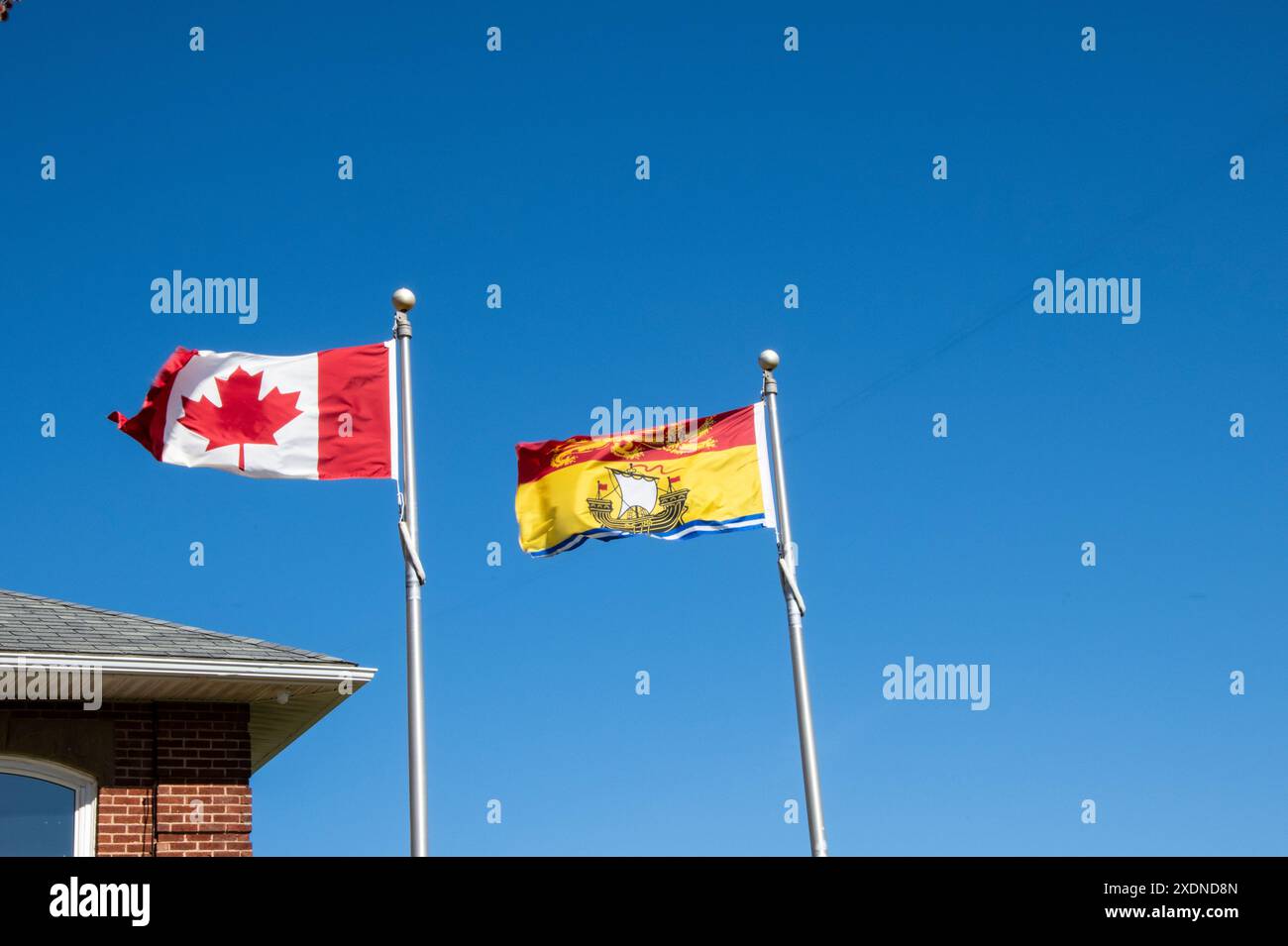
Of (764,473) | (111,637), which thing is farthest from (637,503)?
(111,637)

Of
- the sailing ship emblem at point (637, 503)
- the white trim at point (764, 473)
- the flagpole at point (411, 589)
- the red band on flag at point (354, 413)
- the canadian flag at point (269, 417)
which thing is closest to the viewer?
the flagpole at point (411, 589)

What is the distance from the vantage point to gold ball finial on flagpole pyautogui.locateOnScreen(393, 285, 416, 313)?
14.1 meters

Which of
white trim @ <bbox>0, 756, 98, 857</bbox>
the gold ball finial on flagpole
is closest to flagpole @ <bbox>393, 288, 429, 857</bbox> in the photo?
the gold ball finial on flagpole

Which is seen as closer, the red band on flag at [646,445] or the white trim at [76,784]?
the white trim at [76,784]

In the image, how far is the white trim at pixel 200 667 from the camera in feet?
42.0

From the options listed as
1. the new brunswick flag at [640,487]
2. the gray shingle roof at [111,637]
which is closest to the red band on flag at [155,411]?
the gray shingle roof at [111,637]

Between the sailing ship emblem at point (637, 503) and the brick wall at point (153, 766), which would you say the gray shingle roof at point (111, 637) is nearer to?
the brick wall at point (153, 766)

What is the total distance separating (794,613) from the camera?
15.6 meters

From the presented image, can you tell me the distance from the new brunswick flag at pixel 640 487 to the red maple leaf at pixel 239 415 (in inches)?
110

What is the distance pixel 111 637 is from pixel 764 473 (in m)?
6.82

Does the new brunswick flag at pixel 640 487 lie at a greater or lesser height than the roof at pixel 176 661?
greater
